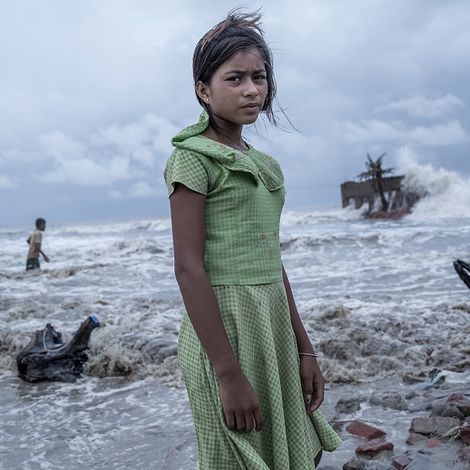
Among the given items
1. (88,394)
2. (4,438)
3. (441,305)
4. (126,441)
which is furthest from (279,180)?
(441,305)

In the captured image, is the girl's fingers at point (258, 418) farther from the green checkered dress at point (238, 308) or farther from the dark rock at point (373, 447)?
the dark rock at point (373, 447)

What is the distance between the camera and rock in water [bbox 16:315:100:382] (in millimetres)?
4766

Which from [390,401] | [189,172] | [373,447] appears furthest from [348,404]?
[189,172]

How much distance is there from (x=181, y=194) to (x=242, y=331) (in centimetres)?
34

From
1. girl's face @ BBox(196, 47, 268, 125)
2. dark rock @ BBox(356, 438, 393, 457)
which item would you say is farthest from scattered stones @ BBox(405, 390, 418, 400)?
girl's face @ BBox(196, 47, 268, 125)

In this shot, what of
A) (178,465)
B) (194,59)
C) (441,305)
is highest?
(194,59)

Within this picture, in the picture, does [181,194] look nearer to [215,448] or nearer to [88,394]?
[215,448]

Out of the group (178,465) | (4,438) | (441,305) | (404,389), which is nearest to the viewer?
(178,465)

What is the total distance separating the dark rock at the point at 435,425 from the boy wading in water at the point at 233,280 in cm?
183

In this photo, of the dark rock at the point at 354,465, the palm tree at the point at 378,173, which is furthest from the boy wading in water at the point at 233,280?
the palm tree at the point at 378,173

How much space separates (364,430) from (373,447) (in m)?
0.26

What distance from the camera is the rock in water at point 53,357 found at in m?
4.77

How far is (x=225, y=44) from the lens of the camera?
1.40 metres

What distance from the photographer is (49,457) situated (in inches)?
124
